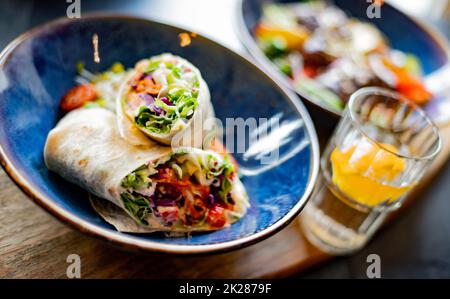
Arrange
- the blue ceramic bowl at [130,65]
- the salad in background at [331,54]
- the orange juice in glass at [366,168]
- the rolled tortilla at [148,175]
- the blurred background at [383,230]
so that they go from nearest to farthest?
1. the blue ceramic bowl at [130,65]
2. the rolled tortilla at [148,175]
3. the orange juice in glass at [366,168]
4. the blurred background at [383,230]
5. the salad in background at [331,54]

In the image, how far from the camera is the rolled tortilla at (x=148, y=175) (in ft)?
3.69

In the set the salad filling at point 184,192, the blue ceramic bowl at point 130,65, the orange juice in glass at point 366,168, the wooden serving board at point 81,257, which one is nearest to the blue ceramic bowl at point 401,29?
the blue ceramic bowl at point 130,65

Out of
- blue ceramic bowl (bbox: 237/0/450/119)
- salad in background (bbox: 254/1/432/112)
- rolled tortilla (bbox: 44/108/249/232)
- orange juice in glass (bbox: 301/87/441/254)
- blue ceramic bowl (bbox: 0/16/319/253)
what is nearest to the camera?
blue ceramic bowl (bbox: 0/16/319/253)

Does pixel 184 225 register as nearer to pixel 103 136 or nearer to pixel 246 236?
pixel 246 236

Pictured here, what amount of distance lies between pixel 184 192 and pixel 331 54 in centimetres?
130

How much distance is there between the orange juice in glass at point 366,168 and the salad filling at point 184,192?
1.09 feet

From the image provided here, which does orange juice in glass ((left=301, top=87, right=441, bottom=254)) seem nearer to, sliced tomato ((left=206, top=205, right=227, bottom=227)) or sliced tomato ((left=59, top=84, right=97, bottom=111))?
sliced tomato ((left=206, top=205, right=227, bottom=227))

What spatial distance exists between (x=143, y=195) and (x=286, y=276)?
0.48 meters

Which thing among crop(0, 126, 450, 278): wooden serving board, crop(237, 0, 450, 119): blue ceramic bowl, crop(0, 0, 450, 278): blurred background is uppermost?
crop(237, 0, 450, 119): blue ceramic bowl

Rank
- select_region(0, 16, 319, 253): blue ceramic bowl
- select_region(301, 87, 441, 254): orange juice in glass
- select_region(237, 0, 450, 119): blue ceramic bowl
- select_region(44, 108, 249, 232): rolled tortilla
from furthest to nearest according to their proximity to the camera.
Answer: select_region(237, 0, 450, 119): blue ceramic bowl
select_region(301, 87, 441, 254): orange juice in glass
select_region(44, 108, 249, 232): rolled tortilla
select_region(0, 16, 319, 253): blue ceramic bowl

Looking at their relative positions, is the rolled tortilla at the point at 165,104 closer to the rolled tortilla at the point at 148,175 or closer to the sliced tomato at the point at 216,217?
the rolled tortilla at the point at 148,175

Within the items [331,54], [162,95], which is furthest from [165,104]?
[331,54]

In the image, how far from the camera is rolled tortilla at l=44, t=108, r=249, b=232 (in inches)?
44.3

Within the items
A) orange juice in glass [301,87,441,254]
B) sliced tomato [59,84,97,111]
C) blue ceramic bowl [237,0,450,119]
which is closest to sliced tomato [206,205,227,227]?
orange juice in glass [301,87,441,254]
